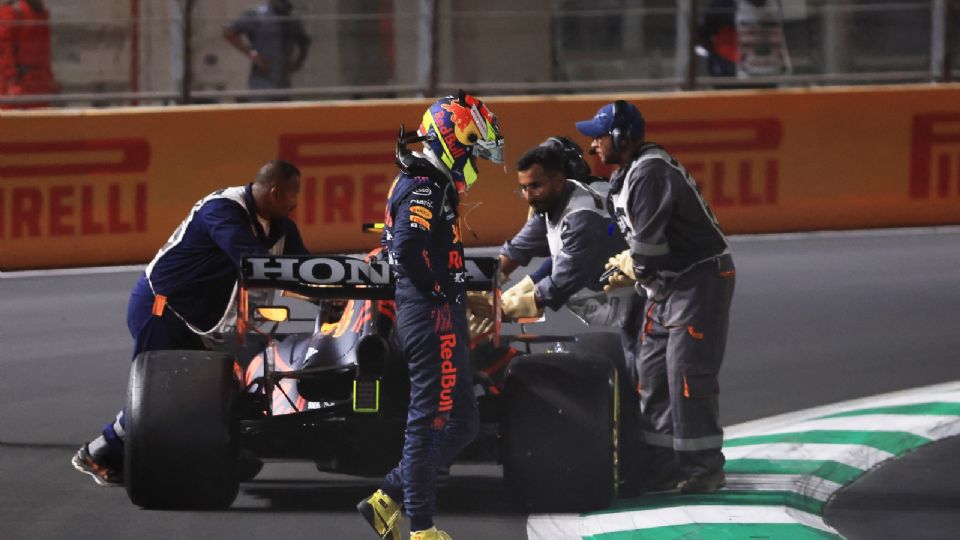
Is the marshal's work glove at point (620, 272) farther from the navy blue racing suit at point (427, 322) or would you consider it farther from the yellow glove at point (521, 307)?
the navy blue racing suit at point (427, 322)

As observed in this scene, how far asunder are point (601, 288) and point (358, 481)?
1541 mm

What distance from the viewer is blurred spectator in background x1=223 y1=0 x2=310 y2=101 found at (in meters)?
15.4

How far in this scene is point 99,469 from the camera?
354 inches

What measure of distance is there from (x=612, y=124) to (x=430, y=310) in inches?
73.8

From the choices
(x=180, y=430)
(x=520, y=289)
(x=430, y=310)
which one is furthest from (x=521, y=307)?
(x=180, y=430)

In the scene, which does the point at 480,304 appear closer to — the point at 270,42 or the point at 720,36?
the point at 270,42

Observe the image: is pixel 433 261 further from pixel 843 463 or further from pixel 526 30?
pixel 526 30

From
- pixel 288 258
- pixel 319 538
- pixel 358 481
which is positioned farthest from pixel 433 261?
pixel 358 481

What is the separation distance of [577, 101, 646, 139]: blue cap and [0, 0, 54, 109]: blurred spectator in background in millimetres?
6993

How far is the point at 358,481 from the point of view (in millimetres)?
9117

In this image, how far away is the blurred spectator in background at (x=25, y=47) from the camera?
14797 mm

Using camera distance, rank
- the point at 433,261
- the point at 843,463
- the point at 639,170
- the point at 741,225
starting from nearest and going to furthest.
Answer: the point at 433,261 → the point at 639,170 → the point at 843,463 → the point at 741,225

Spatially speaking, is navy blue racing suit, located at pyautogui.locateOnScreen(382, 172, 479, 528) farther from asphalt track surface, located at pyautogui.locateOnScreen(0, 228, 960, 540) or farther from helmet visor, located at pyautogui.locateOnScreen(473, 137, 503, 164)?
asphalt track surface, located at pyautogui.locateOnScreen(0, 228, 960, 540)

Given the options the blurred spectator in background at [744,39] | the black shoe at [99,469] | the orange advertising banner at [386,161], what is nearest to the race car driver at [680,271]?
the black shoe at [99,469]
